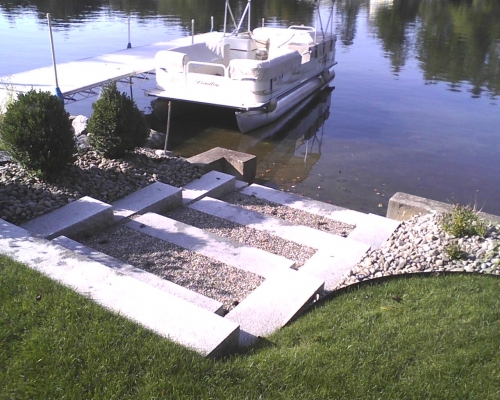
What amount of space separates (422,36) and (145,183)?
23.8m

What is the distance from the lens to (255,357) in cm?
310

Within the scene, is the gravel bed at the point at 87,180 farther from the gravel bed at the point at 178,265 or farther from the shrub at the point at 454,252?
the shrub at the point at 454,252

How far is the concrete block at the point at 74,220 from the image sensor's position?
183 inches

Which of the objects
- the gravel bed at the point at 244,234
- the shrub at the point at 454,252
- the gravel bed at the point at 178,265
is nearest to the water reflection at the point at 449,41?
the shrub at the point at 454,252

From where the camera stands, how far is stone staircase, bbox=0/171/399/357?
3.31 m

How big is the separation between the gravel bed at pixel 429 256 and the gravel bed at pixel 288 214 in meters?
0.89

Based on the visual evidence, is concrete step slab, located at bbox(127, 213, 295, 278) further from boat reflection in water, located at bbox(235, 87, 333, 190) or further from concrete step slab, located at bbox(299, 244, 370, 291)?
boat reflection in water, located at bbox(235, 87, 333, 190)

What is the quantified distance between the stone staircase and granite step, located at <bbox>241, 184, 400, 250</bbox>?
0.01 m

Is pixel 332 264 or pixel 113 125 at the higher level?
pixel 113 125

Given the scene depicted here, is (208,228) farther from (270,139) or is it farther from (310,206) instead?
(270,139)

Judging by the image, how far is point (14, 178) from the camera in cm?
541

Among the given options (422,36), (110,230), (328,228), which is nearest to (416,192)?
(328,228)

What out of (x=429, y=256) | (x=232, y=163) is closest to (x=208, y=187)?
(x=232, y=163)

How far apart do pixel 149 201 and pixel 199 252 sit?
1.18 metres
